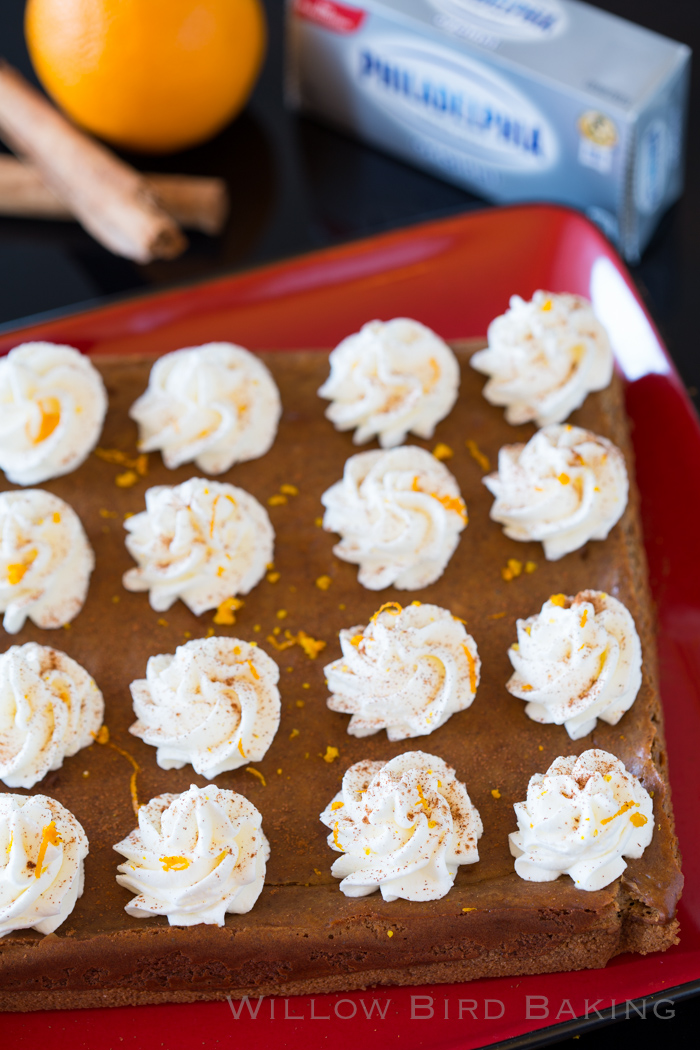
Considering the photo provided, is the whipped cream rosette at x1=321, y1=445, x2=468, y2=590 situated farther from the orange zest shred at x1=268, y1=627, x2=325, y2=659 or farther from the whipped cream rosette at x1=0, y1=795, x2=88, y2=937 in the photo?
the whipped cream rosette at x1=0, y1=795, x2=88, y2=937

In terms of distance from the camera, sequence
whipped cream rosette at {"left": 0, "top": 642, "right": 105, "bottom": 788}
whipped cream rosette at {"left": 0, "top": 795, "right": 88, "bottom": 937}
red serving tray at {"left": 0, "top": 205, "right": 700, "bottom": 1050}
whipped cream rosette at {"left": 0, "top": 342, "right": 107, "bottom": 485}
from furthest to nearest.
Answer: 1. whipped cream rosette at {"left": 0, "top": 342, "right": 107, "bottom": 485}
2. whipped cream rosette at {"left": 0, "top": 642, "right": 105, "bottom": 788}
3. red serving tray at {"left": 0, "top": 205, "right": 700, "bottom": 1050}
4. whipped cream rosette at {"left": 0, "top": 795, "right": 88, "bottom": 937}

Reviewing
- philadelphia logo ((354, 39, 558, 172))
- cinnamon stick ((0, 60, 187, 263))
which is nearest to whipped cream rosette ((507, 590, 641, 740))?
philadelphia logo ((354, 39, 558, 172))

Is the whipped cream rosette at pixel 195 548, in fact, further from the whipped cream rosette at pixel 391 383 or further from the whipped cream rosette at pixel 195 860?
the whipped cream rosette at pixel 195 860

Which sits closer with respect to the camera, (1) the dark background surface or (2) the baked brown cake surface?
(2) the baked brown cake surface

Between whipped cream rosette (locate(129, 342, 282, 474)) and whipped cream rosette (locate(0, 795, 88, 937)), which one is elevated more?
whipped cream rosette (locate(129, 342, 282, 474))

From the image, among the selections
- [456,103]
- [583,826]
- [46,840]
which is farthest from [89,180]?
[583,826]

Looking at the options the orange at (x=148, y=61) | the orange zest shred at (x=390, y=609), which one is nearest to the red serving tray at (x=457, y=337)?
the orange at (x=148, y=61)
